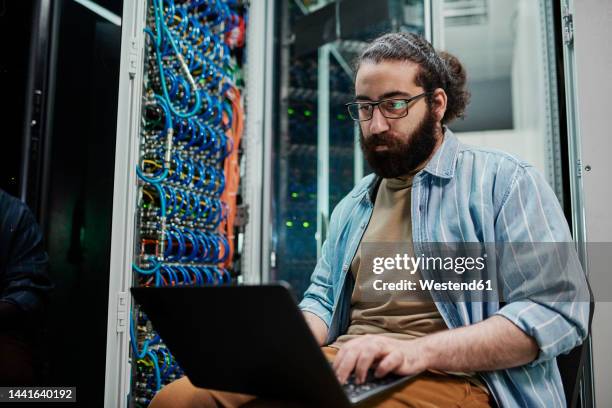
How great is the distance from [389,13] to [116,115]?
6.73 ft

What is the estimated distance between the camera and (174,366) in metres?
2.38

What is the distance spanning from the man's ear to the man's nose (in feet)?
0.52

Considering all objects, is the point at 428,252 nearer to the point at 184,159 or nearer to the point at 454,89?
the point at 454,89

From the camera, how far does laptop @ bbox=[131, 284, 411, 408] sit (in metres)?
0.83

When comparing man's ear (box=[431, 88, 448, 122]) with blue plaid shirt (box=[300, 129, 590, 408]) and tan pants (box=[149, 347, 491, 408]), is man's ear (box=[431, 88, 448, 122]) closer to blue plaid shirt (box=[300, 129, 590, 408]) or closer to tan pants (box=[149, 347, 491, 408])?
blue plaid shirt (box=[300, 129, 590, 408])

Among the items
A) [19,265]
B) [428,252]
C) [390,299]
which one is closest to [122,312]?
[19,265]

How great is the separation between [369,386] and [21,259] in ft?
3.63

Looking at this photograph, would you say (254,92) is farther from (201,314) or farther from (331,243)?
(201,314)

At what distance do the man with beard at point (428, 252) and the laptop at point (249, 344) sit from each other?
12 centimetres

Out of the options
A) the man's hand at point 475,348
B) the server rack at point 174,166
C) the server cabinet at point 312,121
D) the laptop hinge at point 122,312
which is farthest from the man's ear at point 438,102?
the server cabinet at point 312,121

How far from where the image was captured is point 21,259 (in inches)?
62.6

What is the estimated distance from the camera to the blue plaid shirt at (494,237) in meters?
1.14

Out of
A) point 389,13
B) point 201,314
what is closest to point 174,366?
point 201,314

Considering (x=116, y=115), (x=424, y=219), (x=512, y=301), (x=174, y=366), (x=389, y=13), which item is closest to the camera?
(x=512, y=301)
